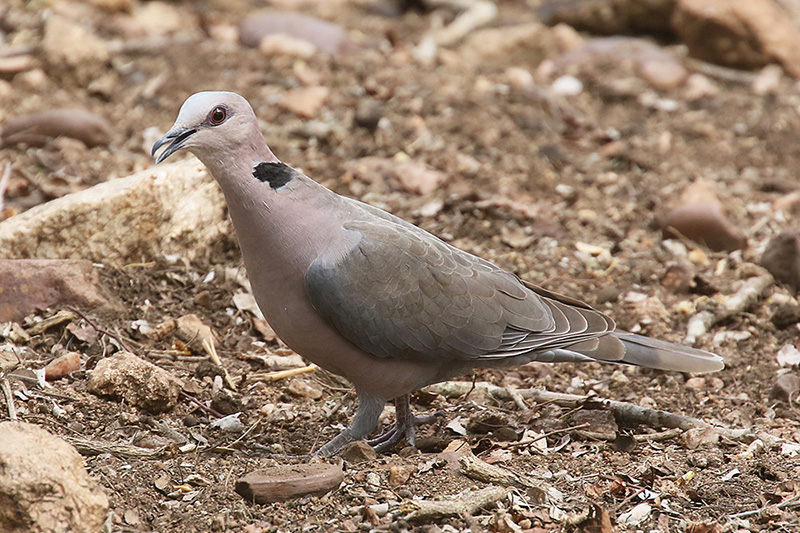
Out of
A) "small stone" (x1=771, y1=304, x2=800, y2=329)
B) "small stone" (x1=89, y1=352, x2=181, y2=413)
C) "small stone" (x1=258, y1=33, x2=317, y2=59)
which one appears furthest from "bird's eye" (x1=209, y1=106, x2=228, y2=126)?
"small stone" (x1=258, y1=33, x2=317, y2=59)

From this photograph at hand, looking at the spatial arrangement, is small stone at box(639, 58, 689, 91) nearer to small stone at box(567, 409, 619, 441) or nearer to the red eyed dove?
the red eyed dove

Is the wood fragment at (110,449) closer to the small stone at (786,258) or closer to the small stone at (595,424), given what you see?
the small stone at (595,424)

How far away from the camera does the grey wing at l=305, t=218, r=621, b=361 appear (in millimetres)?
3965

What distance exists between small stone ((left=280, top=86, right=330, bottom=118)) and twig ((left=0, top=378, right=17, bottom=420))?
390 centimetres

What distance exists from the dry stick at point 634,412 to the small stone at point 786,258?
5.72 ft

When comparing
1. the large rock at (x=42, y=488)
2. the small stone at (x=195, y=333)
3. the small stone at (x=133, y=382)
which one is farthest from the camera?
the small stone at (x=195, y=333)

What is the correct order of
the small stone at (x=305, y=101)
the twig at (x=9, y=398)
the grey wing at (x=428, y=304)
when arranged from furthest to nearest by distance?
the small stone at (x=305, y=101)
the grey wing at (x=428, y=304)
the twig at (x=9, y=398)

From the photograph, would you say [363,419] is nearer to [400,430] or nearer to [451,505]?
[400,430]

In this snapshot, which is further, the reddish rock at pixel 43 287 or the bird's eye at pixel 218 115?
the reddish rock at pixel 43 287

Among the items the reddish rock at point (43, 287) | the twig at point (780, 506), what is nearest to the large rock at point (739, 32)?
the twig at point (780, 506)

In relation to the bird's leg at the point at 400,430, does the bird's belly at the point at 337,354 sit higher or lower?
higher

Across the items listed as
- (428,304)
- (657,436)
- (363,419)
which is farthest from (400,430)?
(657,436)

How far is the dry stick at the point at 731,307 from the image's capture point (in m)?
5.44

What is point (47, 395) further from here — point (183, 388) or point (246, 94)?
point (246, 94)
